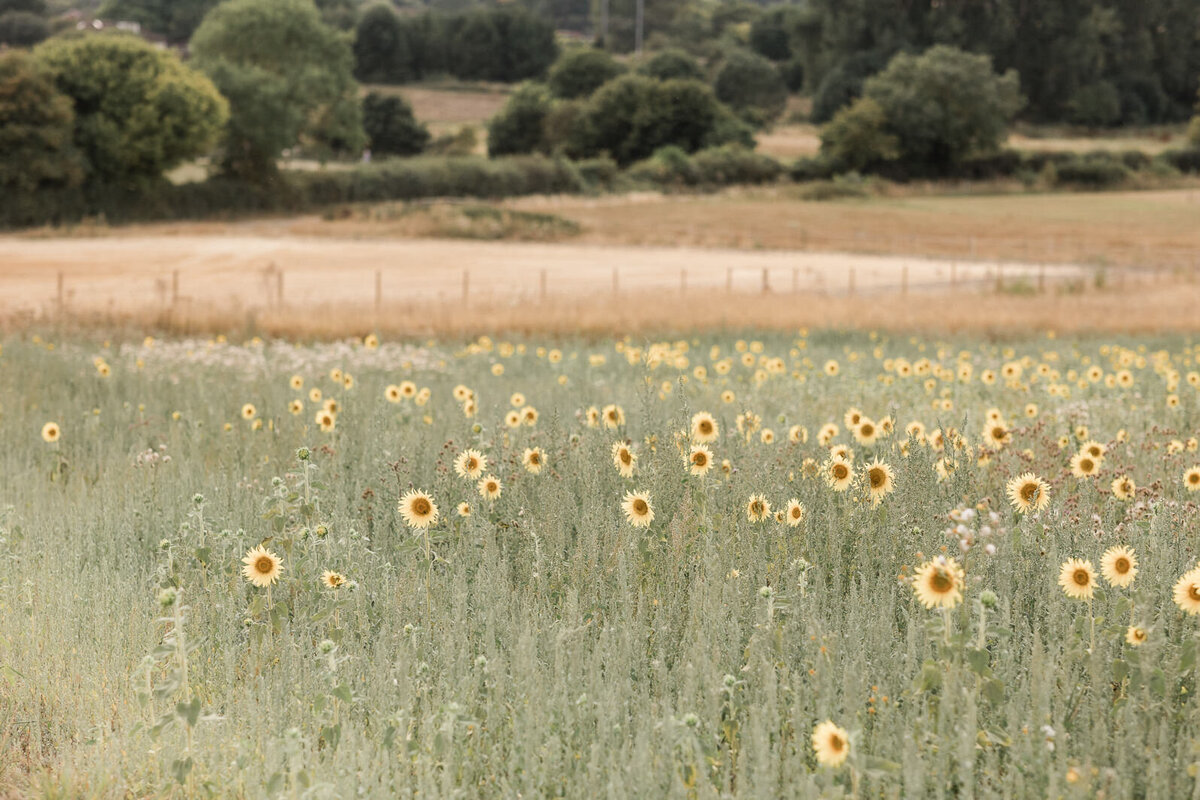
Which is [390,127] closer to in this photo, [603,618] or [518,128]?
[518,128]

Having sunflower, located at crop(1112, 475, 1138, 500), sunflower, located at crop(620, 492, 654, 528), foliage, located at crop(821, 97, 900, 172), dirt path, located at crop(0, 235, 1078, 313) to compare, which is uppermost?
foliage, located at crop(821, 97, 900, 172)

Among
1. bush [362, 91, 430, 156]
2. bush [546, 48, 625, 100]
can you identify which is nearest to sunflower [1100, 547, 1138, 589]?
bush [362, 91, 430, 156]

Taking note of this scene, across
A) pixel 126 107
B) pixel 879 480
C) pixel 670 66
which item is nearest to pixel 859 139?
pixel 670 66

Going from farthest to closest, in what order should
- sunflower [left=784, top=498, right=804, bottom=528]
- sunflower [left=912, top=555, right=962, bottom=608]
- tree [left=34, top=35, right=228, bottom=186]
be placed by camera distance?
tree [left=34, top=35, right=228, bottom=186] < sunflower [left=784, top=498, right=804, bottom=528] < sunflower [left=912, top=555, right=962, bottom=608]

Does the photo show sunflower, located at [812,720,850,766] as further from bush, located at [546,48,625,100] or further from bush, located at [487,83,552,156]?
bush, located at [546,48,625,100]

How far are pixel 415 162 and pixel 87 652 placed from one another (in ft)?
202

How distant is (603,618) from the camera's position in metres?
4.88

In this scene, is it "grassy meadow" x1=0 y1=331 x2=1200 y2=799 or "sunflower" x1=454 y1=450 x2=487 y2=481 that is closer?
"grassy meadow" x1=0 y1=331 x2=1200 y2=799

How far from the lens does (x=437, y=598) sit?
5.04 meters

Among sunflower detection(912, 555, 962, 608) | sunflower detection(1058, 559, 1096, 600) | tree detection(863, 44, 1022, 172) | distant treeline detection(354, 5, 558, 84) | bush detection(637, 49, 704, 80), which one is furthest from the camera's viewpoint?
distant treeline detection(354, 5, 558, 84)

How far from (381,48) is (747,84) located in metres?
43.5

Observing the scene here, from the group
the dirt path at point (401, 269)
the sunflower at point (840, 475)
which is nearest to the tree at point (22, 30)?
the dirt path at point (401, 269)

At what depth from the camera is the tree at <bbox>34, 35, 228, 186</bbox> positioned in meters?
52.3

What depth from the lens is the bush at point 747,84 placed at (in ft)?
359
